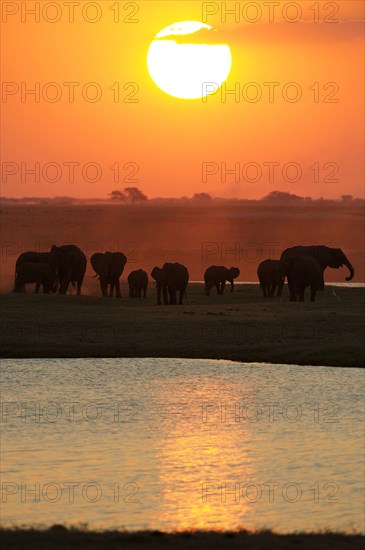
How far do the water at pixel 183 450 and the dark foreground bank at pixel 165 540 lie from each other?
150 centimetres

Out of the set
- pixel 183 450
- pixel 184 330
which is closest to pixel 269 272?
pixel 184 330

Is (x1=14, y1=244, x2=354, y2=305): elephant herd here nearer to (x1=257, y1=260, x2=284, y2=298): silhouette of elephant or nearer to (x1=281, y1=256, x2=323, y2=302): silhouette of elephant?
(x1=257, y1=260, x2=284, y2=298): silhouette of elephant

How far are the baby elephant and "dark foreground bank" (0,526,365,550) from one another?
62.3 metres

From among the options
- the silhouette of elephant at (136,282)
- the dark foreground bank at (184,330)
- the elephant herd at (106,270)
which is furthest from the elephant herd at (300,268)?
the silhouette of elephant at (136,282)

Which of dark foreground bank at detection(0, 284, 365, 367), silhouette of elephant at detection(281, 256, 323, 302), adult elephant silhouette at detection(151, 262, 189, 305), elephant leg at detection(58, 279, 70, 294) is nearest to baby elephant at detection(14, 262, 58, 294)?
elephant leg at detection(58, 279, 70, 294)

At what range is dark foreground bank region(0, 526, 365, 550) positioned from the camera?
13.1 m

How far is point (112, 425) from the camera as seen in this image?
960 inches

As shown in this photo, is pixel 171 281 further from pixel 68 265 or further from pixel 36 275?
pixel 36 275

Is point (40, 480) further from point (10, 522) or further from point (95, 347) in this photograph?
point (95, 347)

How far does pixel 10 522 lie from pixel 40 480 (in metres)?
2.51

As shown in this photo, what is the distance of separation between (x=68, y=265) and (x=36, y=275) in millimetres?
2196

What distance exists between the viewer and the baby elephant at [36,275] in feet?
249

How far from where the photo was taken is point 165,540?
532 inches

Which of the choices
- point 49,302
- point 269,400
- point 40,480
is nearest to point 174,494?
point 40,480
